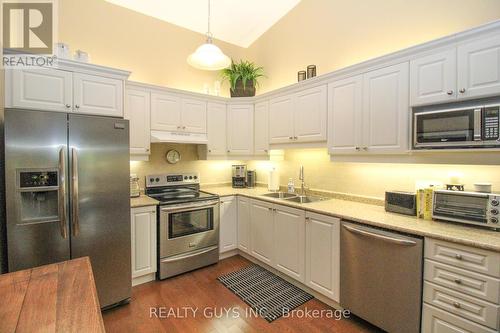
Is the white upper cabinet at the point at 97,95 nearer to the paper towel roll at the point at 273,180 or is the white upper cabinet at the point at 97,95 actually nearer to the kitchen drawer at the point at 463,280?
the paper towel roll at the point at 273,180

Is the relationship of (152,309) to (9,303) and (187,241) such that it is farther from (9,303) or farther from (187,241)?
(9,303)

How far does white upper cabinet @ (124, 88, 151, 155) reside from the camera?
2.77 meters

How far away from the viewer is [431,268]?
160 cm

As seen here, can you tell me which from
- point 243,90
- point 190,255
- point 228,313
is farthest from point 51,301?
point 243,90

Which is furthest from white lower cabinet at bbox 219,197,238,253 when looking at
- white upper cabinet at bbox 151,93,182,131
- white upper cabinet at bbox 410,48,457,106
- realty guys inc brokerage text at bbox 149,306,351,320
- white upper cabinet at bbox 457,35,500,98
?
white upper cabinet at bbox 457,35,500,98

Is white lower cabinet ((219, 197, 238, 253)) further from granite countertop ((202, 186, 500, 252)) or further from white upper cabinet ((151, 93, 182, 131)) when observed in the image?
white upper cabinet ((151, 93, 182, 131))

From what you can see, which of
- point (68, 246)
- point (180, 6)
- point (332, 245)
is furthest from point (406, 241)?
point (180, 6)

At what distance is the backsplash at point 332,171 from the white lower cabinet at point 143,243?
743mm

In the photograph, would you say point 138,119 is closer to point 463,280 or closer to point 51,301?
point 51,301

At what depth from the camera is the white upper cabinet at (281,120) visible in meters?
2.95

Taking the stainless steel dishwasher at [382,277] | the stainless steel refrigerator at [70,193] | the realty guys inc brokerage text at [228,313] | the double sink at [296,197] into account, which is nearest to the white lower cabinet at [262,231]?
the double sink at [296,197]

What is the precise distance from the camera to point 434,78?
6.01 feet

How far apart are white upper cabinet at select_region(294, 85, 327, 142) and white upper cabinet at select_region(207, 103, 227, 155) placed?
1.15m

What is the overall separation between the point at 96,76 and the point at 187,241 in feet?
6.38
